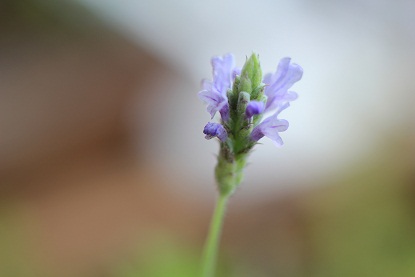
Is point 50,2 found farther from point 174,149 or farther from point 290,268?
point 290,268

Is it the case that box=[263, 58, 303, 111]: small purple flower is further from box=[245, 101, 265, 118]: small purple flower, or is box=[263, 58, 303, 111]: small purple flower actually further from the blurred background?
the blurred background

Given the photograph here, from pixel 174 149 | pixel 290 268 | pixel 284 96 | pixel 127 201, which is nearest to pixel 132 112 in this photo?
pixel 174 149

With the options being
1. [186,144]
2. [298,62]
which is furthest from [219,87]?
[298,62]

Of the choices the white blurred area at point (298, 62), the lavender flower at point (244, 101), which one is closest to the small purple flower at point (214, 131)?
the lavender flower at point (244, 101)

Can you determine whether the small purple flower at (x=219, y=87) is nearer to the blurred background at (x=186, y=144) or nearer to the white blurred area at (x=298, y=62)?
the blurred background at (x=186, y=144)

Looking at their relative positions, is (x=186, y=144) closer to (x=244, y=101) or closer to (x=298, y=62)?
(x=298, y=62)
